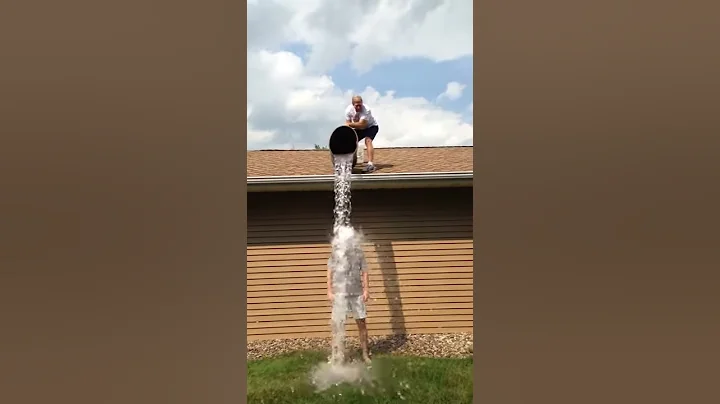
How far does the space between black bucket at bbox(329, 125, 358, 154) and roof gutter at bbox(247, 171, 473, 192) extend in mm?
335

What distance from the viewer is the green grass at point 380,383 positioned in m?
5.09

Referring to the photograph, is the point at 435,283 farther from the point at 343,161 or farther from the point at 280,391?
the point at 280,391

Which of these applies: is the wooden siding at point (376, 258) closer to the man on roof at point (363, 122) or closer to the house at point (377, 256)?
the house at point (377, 256)

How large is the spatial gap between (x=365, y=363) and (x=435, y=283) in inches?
56.4

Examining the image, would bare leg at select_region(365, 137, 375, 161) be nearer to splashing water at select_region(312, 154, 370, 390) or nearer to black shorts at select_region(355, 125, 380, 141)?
black shorts at select_region(355, 125, 380, 141)

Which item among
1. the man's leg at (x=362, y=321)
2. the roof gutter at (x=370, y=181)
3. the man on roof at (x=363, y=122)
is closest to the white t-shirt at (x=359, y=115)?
the man on roof at (x=363, y=122)

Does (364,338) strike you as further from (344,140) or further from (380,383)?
(344,140)

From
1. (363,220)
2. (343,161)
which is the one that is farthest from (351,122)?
(363,220)

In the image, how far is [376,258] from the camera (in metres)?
7.12

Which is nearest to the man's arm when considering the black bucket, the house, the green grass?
the black bucket

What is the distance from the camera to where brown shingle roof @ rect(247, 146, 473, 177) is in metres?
7.02

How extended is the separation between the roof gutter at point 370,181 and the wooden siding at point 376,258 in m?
0.48

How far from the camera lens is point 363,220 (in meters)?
7.14

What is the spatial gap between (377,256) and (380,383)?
→ 191cm
